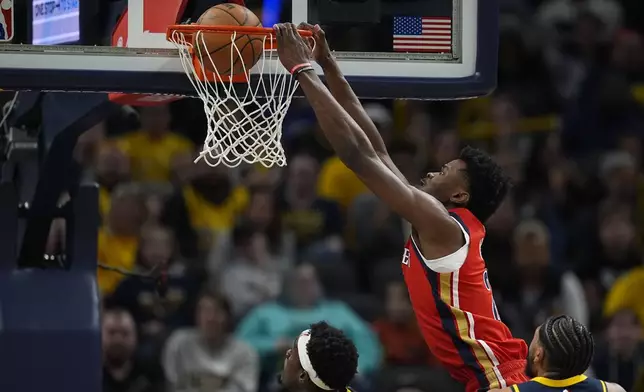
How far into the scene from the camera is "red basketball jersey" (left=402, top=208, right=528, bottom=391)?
4.93m

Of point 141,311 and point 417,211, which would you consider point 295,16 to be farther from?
point 141,311

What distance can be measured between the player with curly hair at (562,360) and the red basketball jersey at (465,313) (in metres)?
0.24

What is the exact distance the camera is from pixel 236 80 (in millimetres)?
5152

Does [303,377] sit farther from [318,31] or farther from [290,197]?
[290,197]

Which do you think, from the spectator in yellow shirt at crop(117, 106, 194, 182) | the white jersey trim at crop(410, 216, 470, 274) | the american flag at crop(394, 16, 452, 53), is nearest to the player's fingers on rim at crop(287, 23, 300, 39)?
the american flag at crop(394, 16, 452, 53)

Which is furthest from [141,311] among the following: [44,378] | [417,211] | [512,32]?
[512,32]

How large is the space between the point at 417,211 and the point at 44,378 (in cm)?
211

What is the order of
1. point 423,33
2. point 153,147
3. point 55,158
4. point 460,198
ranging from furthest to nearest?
point 153,147 → point 55,158 → point 423,33 → point 460,198

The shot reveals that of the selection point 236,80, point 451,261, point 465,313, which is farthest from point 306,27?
point 465,313

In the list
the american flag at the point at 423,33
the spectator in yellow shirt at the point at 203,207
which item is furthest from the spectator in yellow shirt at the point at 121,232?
the american flag at the point at 423,33

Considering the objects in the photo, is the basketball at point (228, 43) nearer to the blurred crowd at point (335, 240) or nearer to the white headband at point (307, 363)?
the white headband at point (307, 363)

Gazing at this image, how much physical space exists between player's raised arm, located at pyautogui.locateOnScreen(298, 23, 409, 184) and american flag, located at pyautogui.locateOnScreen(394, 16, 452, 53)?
376 millimetres

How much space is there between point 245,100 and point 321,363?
109 centimetres

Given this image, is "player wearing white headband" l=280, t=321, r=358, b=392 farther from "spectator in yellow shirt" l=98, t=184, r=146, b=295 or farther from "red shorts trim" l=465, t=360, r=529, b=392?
"spectator in yellow shirt" l=98, t=184, r=146, b=295
